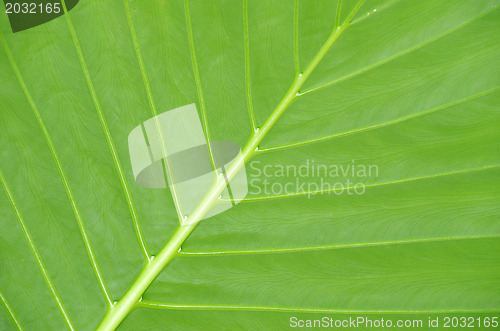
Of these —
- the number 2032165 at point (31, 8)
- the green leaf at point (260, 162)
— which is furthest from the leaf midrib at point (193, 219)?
the number 2032165 at point (31, 8)

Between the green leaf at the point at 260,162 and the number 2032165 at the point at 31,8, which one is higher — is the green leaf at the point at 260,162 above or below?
below

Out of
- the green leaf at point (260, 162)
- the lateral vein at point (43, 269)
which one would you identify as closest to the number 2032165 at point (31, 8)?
the green leaf at point (260, 162)

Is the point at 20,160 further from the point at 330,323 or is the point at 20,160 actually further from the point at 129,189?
the point at 330,323

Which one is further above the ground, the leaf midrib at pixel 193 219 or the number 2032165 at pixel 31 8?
the number 2032165 at pixel 31 8

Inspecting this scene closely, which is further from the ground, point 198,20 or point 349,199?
point 198,20

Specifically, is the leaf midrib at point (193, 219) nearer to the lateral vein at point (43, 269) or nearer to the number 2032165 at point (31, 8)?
the lateral vein at point (43, 269)

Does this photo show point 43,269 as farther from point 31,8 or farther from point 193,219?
point 31,8

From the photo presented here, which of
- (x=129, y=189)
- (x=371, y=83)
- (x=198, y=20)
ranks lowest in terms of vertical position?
(x=129, y=189)

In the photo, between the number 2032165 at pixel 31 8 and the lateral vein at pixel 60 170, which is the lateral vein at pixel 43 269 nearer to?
the lateral vein at pixel 60 170

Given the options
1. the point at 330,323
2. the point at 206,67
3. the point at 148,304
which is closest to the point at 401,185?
the point at 330,323
